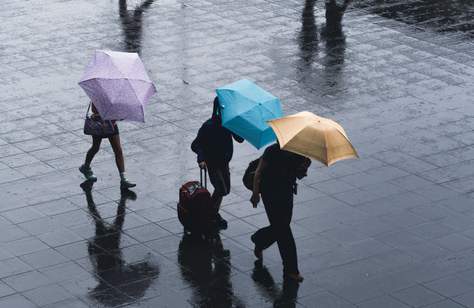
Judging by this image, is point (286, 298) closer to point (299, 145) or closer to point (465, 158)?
point (299, 145)

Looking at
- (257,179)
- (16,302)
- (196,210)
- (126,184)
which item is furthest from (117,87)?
(16,302)

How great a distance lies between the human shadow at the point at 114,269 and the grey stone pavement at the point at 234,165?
0.08 feet

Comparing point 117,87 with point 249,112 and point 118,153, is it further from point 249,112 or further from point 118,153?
point 249,112

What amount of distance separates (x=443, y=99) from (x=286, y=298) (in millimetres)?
7191

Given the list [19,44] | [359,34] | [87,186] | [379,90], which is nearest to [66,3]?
[19,44]

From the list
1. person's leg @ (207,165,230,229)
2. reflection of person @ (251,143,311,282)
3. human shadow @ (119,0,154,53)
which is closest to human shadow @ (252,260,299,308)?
reflection of person @ (251,143,311,282)

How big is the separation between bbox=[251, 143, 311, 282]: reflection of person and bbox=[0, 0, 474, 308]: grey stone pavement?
312 mm

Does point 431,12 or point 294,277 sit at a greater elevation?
point 294,277

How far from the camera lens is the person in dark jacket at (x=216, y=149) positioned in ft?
43.6

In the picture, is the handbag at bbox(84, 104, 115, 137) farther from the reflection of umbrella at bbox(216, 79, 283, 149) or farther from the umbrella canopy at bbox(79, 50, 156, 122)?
the reflection of umbrella at bbox(216, 79, 283, 149)

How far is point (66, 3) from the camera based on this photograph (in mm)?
24062

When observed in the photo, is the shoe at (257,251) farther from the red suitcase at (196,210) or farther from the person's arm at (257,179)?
the red suitcase at (196,210)

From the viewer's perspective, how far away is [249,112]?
12789mm

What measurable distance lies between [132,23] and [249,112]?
10.3m
